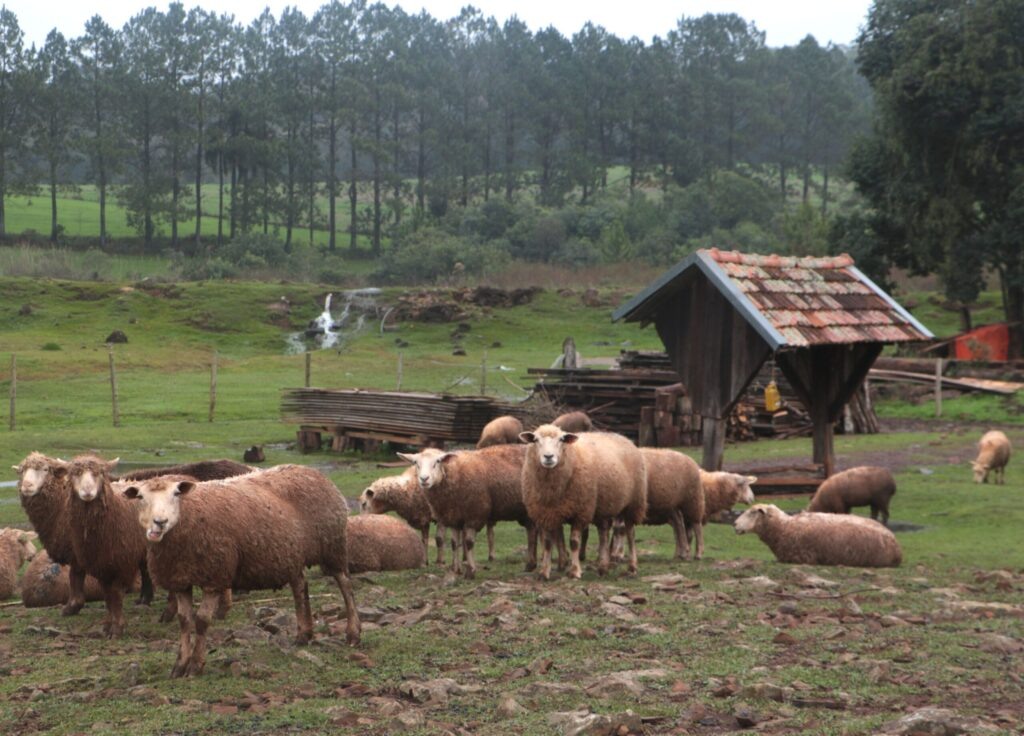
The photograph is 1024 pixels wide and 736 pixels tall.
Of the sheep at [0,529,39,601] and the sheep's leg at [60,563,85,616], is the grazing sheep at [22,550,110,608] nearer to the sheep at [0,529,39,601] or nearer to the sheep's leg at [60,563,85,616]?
the sheep at [0,529,39,601]

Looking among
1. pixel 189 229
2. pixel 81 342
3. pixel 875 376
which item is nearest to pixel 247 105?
pixel 189 229

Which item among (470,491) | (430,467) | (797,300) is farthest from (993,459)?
(430,467)

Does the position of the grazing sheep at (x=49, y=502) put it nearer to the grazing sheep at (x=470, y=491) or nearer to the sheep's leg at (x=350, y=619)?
the sheep's leg at (x=350, y=619)

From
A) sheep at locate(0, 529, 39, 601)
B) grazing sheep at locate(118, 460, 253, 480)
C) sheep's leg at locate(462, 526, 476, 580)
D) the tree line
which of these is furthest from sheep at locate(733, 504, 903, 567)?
the tree line

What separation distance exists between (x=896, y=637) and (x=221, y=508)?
5.44 m

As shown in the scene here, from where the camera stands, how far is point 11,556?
13.7m

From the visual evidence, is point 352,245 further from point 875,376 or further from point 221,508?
point 221,508

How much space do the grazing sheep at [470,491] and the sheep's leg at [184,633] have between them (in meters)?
4.36

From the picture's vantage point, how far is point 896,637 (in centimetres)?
1055

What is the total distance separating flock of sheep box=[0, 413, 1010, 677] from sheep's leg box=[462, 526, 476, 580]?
0.9 inches

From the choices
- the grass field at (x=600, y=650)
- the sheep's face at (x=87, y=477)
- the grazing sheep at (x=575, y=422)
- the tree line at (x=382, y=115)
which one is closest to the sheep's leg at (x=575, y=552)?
the grass field at (x=600, y=650)

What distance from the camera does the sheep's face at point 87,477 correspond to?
11.0 m

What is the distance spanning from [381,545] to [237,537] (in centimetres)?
495

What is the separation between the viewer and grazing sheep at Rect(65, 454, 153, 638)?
11.2 m
